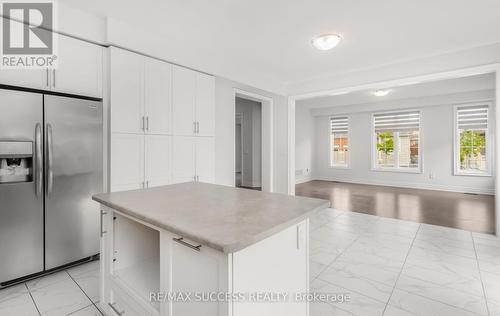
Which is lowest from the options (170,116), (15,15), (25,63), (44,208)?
(44,208)

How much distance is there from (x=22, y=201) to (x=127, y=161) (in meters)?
0.93

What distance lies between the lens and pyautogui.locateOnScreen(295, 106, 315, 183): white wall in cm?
808

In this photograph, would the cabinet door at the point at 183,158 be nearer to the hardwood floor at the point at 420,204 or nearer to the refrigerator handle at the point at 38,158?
the refrigerator handle at the point at 38,158

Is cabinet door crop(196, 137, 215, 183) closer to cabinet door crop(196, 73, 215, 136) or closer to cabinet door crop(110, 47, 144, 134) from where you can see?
cabinet door crop(196, 73, 215, 136)

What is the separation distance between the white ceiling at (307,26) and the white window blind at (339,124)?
4.46 meters

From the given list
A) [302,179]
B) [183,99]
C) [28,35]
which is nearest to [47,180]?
[28,35]

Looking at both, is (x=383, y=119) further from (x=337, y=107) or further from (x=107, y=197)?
(x=107, y=197)

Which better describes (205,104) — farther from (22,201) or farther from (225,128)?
(22,201)

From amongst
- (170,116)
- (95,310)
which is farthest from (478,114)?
(95,310)

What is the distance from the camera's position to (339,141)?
339 inches

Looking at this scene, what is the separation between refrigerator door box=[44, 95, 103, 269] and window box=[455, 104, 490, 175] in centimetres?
802

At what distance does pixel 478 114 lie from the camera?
6184mm

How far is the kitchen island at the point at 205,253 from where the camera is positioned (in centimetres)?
96

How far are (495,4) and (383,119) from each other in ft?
17.8
